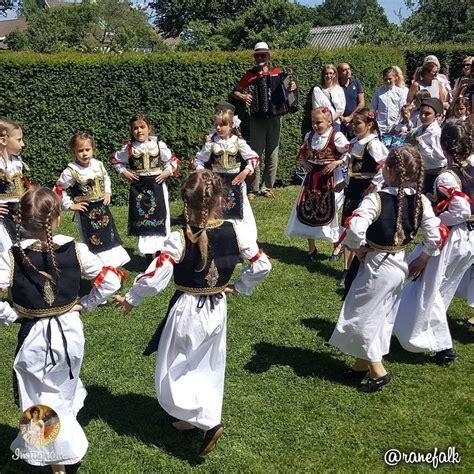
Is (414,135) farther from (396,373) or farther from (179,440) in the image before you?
(179,440)

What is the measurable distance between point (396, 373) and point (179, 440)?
5.89ft

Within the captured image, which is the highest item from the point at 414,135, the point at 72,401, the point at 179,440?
the point at 414,135

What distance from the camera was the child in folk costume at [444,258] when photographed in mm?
4723

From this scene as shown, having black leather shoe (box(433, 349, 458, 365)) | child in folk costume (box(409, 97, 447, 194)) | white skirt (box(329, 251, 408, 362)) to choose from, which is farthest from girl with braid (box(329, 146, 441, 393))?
child in folk costume (box(409, 97, 447, 194))

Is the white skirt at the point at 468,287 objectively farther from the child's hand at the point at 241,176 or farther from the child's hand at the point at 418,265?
the child's hand at the point at 241,176

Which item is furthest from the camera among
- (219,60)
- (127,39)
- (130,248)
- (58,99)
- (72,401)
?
(127,39)

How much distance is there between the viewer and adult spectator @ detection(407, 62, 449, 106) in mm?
8789

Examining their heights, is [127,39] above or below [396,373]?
above

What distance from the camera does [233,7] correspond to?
43.3 metres

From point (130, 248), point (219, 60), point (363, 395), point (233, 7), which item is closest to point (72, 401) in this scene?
point (363, 395)


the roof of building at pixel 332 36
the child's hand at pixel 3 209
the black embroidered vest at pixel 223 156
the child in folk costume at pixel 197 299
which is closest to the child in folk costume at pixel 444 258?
the child in folk costume at pixel 197 299

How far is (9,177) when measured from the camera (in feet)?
19.1

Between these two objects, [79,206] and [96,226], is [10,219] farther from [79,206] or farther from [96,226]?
[96,226]

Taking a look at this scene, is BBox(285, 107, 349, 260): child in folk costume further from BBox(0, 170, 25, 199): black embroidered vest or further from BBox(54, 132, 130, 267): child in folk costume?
BBox(0, 170, 25, 199): black embroidered vest
